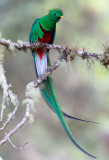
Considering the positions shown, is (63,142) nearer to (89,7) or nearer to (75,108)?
(75,108)

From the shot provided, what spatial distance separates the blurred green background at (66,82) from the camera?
4930 millimetres

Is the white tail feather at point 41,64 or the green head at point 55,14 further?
the green head at point 55,14

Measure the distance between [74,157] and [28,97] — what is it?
3.47 meters

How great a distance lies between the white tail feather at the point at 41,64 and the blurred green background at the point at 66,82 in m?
1.77

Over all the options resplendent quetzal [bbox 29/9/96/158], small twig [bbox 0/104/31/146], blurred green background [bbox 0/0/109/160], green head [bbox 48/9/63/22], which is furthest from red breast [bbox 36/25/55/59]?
blurred green background [bbox 0/0/109/160]

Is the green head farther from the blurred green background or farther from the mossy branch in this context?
the blurred green background

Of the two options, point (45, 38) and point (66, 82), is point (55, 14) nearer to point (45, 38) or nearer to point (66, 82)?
point (45, 38)

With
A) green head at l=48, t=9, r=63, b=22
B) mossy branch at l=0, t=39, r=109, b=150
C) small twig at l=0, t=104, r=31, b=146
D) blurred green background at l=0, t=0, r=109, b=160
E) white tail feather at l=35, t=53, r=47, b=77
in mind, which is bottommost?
small twig at l=0, t=104, r=31, b=146

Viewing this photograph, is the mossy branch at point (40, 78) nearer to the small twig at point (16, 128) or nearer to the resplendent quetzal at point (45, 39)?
the small twig at point (16, 128)

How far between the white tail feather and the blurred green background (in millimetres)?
1767

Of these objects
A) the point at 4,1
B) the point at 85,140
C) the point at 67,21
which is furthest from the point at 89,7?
the point at 85,140

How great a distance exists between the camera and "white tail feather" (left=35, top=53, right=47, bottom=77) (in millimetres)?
2668

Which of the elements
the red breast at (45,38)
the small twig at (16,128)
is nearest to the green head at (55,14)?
the red breast at (45,38)

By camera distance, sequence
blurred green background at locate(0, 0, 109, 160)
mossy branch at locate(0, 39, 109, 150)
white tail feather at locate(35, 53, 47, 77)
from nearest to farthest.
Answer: mossy branch at locate(0, 39, 109, 150), white tail feather at locate(35, 53, 47, 77), blurred green background at locate(0, 0, 109, 160)
